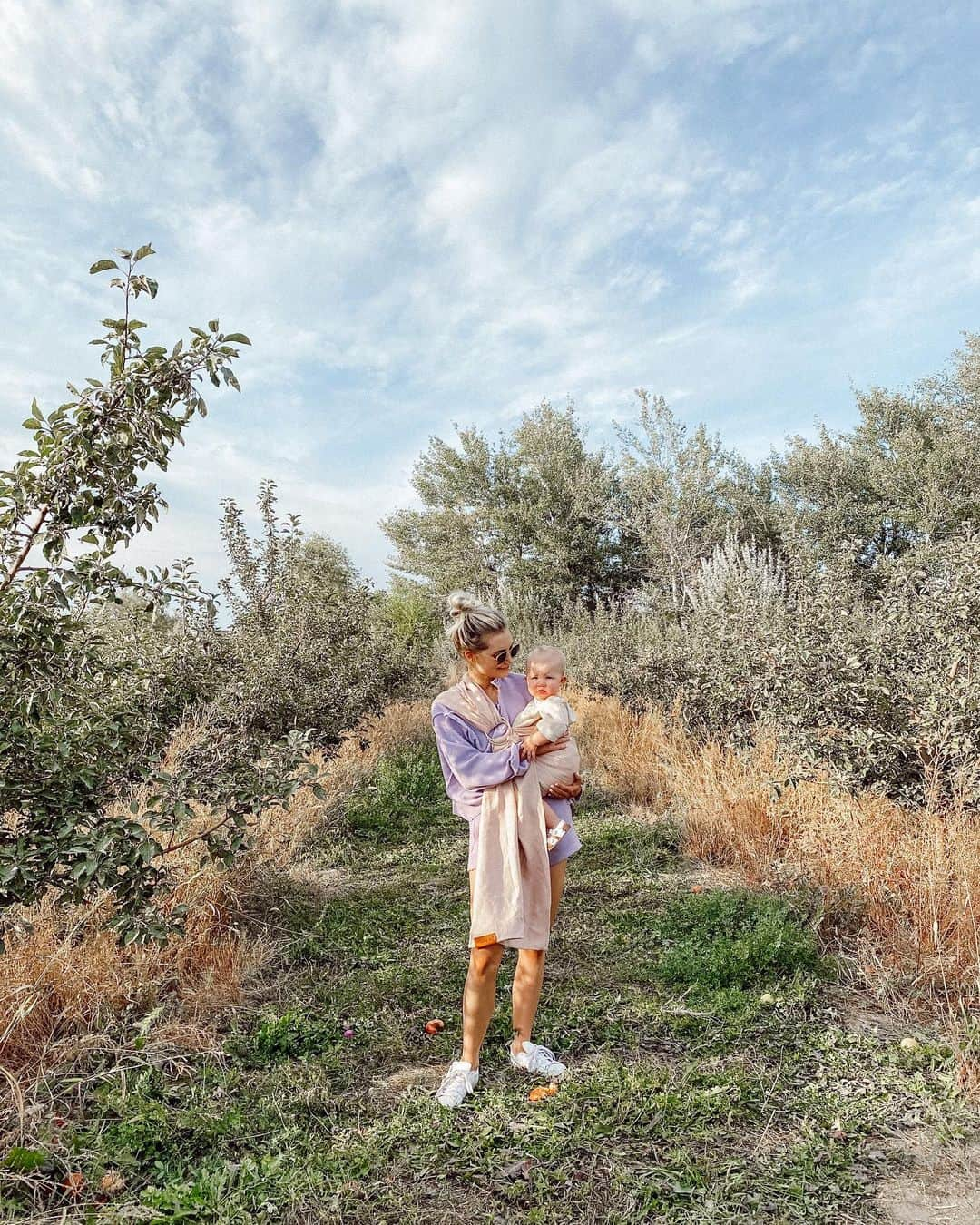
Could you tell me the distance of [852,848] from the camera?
4582mm

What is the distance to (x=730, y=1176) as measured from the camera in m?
2.63

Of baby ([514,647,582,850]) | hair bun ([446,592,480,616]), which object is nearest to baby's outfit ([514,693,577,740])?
baby ([514,647,582,850])

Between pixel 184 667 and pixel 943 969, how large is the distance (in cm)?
410

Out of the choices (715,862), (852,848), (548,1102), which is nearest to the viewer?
(548,1102)

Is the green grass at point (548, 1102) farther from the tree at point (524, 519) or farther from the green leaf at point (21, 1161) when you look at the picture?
the tree at point (524, 519)

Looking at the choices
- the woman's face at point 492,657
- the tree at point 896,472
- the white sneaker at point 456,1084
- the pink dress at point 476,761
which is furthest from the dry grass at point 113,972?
the tree at point 896,472

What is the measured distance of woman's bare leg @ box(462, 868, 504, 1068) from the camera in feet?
10.2

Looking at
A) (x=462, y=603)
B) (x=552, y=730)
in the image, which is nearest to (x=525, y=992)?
(x=552, y=730)

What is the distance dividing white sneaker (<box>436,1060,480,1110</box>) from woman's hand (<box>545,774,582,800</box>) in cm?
109

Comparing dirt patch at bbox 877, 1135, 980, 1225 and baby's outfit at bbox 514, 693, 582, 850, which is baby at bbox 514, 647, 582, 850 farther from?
dirt patch at bbox 877, 1135, 980, 1225

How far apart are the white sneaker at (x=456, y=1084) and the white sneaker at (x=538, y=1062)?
194 millimetres

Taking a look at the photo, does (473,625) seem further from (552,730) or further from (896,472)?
(896,472)

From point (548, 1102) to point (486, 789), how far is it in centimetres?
120

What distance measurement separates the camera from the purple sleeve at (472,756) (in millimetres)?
3123
